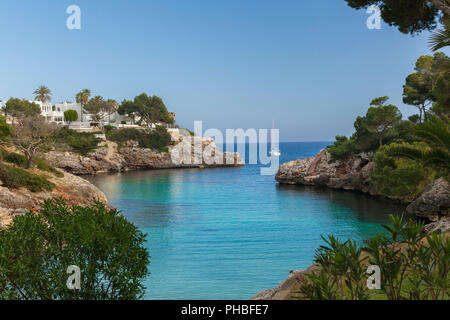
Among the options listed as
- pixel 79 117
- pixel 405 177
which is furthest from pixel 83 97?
pixel 405 177

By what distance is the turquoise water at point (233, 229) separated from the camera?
13141 millimetres

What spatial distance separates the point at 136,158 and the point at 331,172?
41.8m

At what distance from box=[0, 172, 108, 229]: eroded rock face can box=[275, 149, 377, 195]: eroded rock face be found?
90.1 feet

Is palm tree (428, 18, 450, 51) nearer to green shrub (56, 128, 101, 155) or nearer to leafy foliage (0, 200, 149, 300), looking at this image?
leafy foliage (0, 200, 149, 300)

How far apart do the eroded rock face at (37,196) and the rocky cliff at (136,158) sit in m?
30.0

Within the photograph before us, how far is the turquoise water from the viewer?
1314 cm

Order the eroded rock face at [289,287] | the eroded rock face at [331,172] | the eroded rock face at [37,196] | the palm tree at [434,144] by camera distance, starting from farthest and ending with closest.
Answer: the eroded rock face at [331,172]
the eroded rock face at [37,196]
the palm tree at [434,144]
the eroded rock face at [289,287]

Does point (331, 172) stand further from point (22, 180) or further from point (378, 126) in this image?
point (22, 180)

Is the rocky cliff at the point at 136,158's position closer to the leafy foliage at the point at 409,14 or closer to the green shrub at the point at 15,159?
the green shrub at the point at 15,159

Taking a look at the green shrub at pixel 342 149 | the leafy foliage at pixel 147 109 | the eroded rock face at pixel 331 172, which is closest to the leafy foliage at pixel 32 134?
the eroded rock face at pixel 331 172

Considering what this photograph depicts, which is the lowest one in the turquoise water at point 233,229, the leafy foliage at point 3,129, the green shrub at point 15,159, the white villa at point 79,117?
the turquoise water at point 233,229
